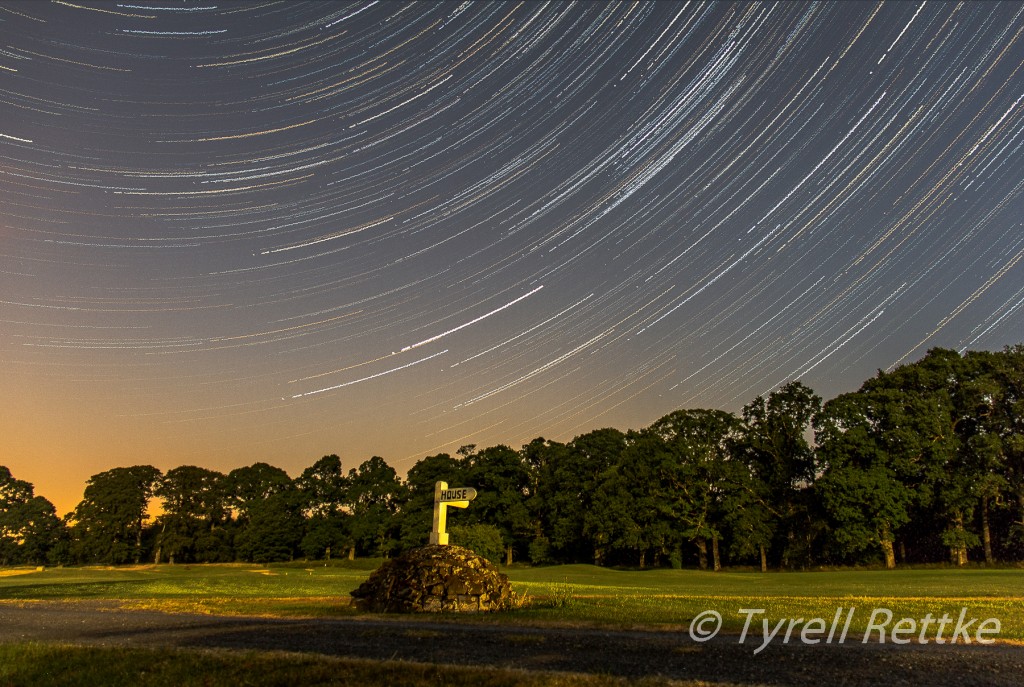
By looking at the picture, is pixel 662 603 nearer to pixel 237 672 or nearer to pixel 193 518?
pixel 237 672

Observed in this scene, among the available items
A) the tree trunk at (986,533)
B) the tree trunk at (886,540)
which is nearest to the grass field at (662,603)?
the tree trunk at (886,540)

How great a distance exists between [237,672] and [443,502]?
14695 mm

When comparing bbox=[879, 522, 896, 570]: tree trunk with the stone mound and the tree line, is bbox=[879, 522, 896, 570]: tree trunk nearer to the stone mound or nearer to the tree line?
the tree line

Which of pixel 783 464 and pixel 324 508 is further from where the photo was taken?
pixel 324 508

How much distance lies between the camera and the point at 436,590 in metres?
20.1

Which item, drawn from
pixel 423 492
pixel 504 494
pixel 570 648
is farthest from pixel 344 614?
pixel 423 492

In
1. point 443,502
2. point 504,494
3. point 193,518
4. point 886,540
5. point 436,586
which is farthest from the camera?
point 193,518

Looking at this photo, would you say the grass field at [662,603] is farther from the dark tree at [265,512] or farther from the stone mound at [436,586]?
the dark tree at [265,512]

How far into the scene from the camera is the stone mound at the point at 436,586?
19.9 m

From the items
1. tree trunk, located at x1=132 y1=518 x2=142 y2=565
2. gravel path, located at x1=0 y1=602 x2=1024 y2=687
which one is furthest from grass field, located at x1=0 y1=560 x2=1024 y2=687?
tree trunk, located at x1=132 y1=518 x2=142 y2=565

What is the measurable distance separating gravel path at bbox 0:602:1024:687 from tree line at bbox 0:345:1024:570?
79.6 feet

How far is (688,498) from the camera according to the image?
62.3 meters

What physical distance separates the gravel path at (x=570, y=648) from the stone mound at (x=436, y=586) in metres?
1.94

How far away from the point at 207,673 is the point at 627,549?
64681 millimetres
